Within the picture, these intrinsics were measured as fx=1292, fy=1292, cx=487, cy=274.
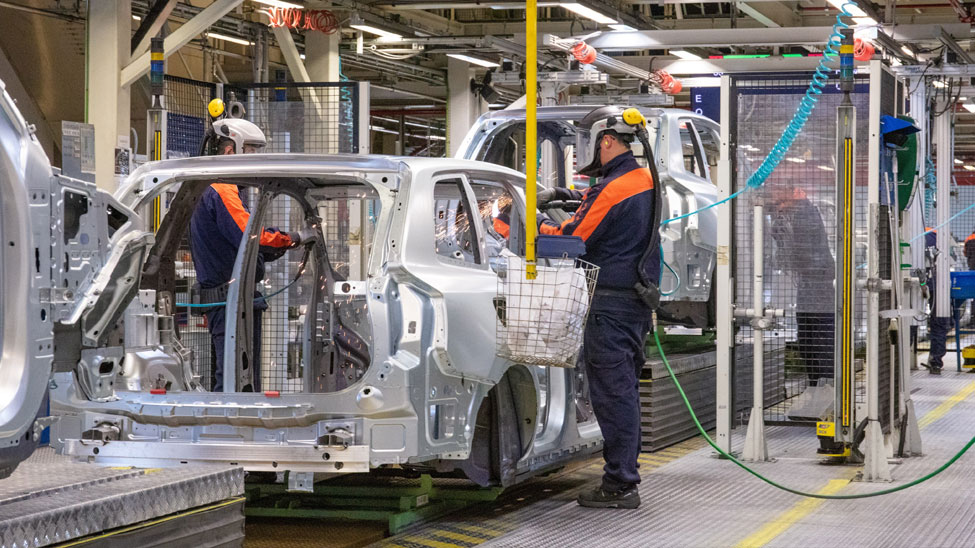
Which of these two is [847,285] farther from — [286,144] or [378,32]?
[378,32]

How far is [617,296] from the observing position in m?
6.84

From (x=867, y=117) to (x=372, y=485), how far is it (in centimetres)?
429

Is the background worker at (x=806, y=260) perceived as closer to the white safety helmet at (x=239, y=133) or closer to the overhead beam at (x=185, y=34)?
the white safety helmet at (x=239, y=133)

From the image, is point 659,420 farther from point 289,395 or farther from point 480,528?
point 289,395

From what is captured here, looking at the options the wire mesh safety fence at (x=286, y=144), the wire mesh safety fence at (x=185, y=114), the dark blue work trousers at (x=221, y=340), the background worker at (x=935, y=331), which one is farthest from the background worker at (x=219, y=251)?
the background worker at (x=935, y=331)

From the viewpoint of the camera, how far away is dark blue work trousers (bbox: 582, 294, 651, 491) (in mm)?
6832

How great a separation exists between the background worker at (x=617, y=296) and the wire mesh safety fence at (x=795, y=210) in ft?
6.43

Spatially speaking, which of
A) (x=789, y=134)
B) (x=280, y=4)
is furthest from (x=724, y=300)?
(x=280, y=4)

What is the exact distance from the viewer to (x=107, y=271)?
422cm

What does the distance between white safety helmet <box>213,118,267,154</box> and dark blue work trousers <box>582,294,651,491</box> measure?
2.19m

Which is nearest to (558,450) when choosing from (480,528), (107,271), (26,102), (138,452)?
(480,528)

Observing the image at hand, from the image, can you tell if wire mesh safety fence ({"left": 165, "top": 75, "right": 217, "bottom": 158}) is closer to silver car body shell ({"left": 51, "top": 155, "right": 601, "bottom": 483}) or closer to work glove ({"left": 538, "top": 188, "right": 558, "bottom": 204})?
work glove ({"left": 538, "top": 188, "right": 558, "bottom": 204})

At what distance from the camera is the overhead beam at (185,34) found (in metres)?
11.5

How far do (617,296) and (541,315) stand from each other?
1.07 m
